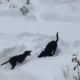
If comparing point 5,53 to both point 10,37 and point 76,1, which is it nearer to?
point 10,37

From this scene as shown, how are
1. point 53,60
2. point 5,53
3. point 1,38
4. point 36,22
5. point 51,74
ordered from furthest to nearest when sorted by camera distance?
point 36,22, point 1,38, point 5,53, point 53,60, point 51,74

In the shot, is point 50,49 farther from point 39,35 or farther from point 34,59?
point 39,35

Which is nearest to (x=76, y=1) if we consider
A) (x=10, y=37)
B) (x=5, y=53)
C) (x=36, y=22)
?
(x=36, y=22)

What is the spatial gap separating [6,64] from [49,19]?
228cm

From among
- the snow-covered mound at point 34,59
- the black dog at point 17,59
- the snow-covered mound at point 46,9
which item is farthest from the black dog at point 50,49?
the snow-covered mound at point 46,9

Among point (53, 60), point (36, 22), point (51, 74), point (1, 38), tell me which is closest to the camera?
point (51, 74)

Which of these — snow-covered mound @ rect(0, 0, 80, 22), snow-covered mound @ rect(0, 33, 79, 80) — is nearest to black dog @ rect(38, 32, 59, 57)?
snow-covered mound @ rect(0, 33, 79, 80)

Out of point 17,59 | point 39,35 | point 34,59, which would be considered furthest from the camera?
point 39,35

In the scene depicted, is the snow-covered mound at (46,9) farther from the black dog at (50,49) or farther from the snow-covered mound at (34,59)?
Result: the black dog at (50,49)

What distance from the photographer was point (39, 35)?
23.9ft

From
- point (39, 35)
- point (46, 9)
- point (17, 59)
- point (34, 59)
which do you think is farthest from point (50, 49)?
point (46, 9)

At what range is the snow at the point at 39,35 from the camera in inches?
227

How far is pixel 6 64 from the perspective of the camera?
20.6ft

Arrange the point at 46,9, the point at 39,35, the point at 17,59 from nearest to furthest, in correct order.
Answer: the point at 17,59 → the point at 39,35 → the point at 46,9
